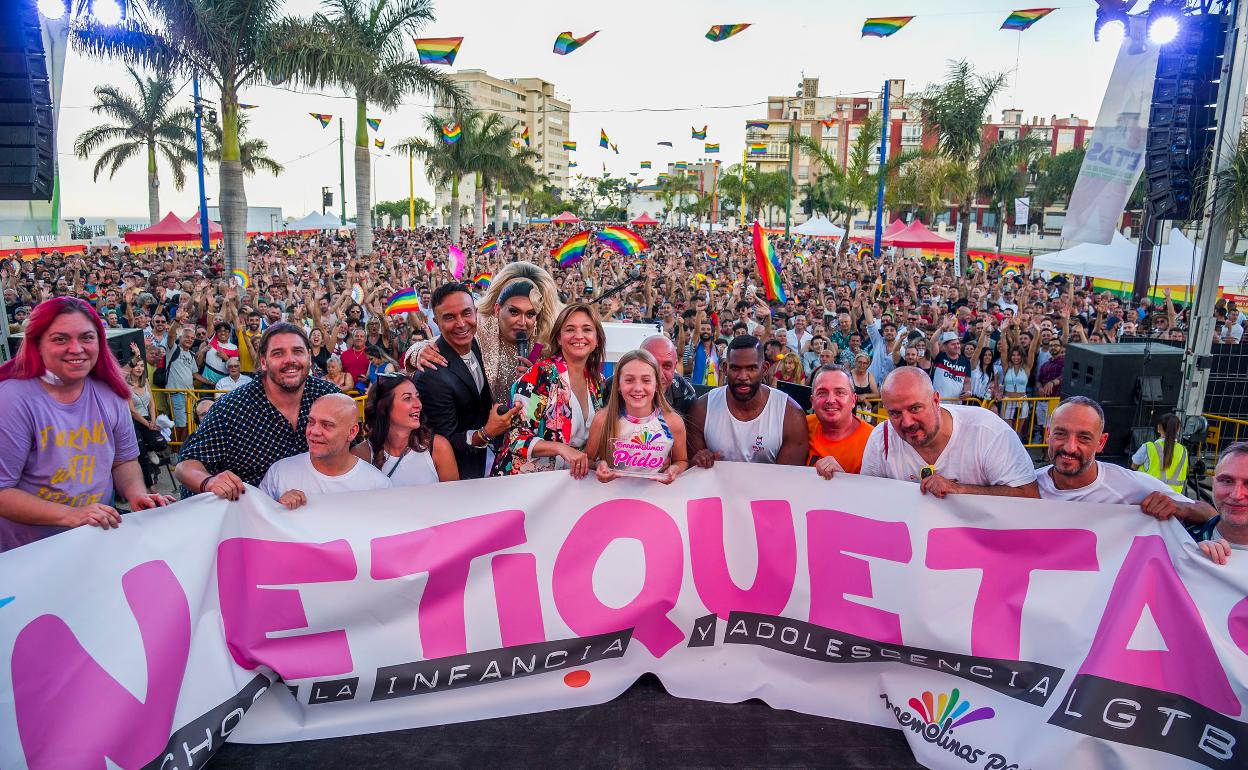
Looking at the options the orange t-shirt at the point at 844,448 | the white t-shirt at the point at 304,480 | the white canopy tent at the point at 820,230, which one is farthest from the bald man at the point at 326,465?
the white canopy tent at the point at 820,230

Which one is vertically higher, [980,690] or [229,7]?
[229,7]

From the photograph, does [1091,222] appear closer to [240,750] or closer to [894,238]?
[240,750]

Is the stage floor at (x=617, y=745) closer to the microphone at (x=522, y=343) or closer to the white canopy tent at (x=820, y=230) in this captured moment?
the microphone at (x=522, y=343)

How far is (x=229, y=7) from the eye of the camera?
57.6 feet

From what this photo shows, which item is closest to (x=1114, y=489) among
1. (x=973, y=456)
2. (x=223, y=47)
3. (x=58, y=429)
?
(x=973, y=456)

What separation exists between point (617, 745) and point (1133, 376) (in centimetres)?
588

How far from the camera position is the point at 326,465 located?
3.42 metres

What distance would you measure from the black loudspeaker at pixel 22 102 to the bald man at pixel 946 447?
203 inches

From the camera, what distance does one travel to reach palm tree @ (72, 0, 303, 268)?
1684 centimetres

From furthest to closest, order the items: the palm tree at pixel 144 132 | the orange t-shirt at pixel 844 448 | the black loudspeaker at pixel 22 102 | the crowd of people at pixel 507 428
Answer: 1. the palm tree at pixel 144 132
2. the black loudspeaker at pixel 22 102
3. the orange t-shirt at pixel 844 448
4. the crowd of people at pixel 507 428

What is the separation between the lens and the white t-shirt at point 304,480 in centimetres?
340

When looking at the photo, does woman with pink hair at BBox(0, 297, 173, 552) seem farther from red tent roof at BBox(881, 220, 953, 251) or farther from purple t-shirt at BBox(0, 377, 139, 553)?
red tent roof at BBox(881, 220, 953, 251)

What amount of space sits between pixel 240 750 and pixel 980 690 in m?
3.04

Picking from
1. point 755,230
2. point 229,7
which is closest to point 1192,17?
point 755,230
